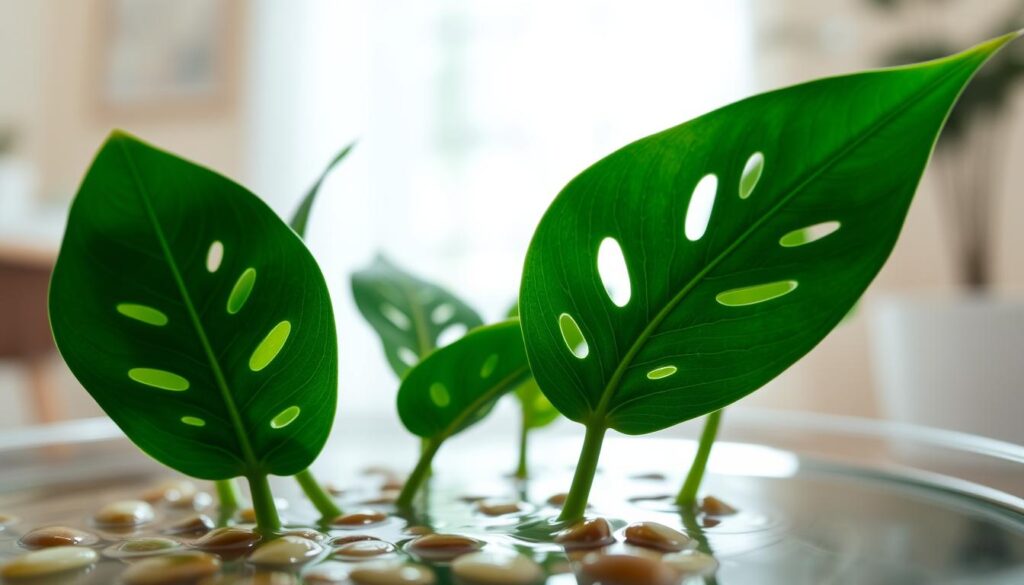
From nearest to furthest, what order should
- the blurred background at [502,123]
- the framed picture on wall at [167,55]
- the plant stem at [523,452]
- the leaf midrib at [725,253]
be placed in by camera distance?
the leaf midrib at [725,253] → the plant stem at [523,452] → the blurred background at [502,123] → the framed picture on wall at [167,55]

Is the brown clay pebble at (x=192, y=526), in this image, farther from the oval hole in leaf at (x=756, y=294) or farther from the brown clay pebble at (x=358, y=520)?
the oval hole in leaf at (x=756, y=294)

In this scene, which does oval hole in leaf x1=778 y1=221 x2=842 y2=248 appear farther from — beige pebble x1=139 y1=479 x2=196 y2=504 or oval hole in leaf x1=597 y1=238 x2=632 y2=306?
beige pebble x1=139 y1=479 x2=196 y2=504

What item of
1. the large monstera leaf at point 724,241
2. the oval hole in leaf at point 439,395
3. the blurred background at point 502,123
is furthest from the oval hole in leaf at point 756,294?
the blurred background at point 502,123

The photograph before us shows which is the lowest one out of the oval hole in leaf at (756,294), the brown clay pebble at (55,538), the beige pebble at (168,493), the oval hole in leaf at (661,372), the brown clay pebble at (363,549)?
the brown clay pebble at (363,549)

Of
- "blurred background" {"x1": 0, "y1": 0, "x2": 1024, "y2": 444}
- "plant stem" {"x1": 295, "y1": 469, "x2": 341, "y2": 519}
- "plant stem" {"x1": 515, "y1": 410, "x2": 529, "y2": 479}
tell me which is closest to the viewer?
"plant stem" {"x1": 295, "y1": 469, "x2": 341, "y2": 519}

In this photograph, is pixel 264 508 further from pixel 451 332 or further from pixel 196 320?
pixel 451 332

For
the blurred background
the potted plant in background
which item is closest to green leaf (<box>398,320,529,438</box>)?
the potted plant in background

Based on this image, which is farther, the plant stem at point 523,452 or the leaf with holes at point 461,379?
the plant stem at point 523,452
